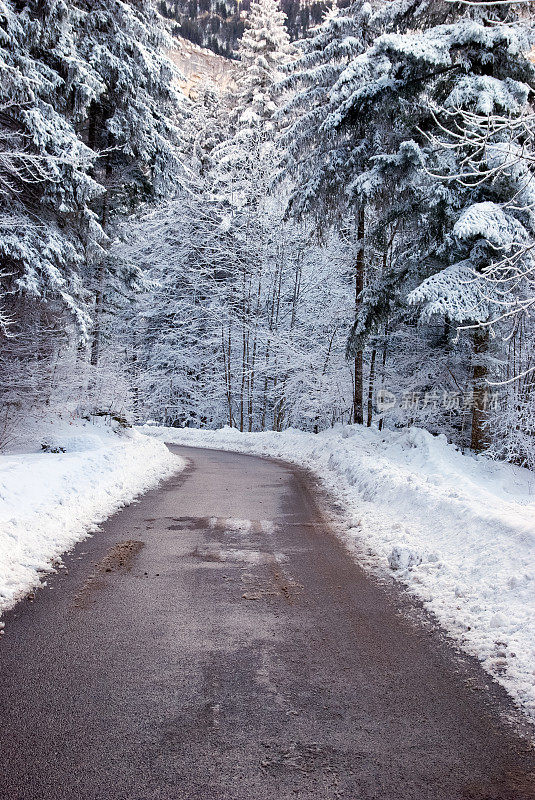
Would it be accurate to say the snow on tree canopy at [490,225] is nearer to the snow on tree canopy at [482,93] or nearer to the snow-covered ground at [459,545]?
the snow on tree canopy at [482,93]

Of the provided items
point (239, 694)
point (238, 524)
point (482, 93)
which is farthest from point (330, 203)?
point (239, 694)

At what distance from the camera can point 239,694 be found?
3260mm

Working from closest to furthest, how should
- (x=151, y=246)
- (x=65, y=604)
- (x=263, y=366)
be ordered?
(x=65, y=604) → (x=263, y=366) → (x=151, y=246)

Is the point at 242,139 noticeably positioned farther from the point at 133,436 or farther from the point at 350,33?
the point at 133,436

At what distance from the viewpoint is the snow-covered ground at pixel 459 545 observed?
12.9ft

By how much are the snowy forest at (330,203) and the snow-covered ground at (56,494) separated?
248 centimetres

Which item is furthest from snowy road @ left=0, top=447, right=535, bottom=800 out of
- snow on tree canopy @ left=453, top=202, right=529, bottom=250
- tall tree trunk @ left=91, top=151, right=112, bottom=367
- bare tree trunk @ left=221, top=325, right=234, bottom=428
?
bare tree trunk @ left=221, top=325, right=234, bottom=428

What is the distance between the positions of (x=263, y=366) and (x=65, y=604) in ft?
A: 76.5

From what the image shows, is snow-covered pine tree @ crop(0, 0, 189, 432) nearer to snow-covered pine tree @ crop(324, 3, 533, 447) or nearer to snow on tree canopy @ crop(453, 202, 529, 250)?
snow-covered pine tree @ crop(324, 3, 533, 447)

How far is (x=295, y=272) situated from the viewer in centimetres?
2938

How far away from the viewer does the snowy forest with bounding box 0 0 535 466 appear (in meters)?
11.8

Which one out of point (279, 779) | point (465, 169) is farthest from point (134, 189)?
point (279, 779)

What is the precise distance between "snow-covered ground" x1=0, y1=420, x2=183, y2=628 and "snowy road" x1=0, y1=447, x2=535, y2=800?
372 mm

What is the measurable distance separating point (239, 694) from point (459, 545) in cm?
334
